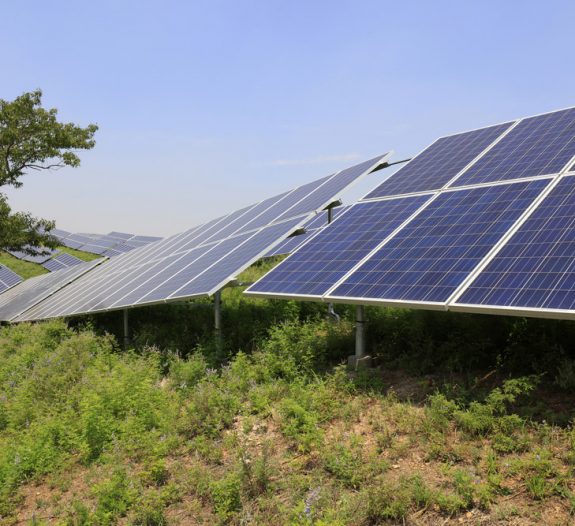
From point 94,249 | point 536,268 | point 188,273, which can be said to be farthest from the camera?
point 94,249

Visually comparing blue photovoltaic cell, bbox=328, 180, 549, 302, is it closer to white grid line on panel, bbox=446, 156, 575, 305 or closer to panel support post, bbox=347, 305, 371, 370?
white grid line on panel, bbox=446, 156, 575, 305

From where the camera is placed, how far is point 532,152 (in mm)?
11852

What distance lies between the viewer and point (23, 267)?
51031 mm

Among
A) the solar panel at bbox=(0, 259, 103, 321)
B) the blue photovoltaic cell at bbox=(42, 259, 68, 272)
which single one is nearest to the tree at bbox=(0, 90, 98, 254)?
the solar panel at bbox=(0, 259, 103, 321)

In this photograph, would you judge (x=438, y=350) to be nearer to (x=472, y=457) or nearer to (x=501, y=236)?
(x=501, y=236)

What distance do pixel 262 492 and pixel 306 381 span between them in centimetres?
317

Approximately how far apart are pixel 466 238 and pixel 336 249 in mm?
3050

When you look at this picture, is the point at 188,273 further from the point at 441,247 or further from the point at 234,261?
the point at 441,247

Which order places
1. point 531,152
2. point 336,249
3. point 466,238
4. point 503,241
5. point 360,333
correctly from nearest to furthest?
point 503,241 → point 466,238 → point 360,333 → point 336,249 → point 531,152

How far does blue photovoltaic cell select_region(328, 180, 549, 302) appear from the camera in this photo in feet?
27.5

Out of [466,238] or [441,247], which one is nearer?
[466,238]

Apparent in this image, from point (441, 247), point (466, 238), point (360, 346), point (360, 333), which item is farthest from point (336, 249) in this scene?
point (466, 238)

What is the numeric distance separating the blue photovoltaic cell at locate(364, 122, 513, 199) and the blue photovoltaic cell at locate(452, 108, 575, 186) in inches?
20.4

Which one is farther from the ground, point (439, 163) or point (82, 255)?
point (439, 163)
